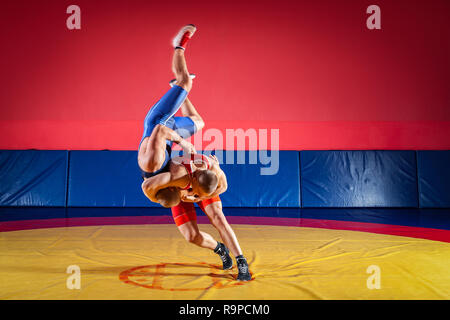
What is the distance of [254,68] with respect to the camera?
793 centimetres

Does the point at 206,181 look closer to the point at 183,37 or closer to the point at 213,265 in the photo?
the point at 213,265

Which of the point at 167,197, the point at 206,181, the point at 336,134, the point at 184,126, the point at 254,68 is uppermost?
the point at 254,68

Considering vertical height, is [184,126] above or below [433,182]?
above

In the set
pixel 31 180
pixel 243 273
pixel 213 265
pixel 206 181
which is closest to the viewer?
pixel 206 181

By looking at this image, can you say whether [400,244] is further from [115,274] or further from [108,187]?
[108,187]

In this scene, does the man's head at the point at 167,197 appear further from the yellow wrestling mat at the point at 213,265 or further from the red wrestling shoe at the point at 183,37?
the red wrestling shoe at the point at 183,37

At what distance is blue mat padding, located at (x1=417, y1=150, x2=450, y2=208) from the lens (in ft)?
24.2

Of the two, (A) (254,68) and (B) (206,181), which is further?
(A) (254,68)

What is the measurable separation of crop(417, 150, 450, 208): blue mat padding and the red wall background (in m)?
0.63

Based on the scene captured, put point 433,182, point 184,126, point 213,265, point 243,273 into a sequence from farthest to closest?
point 433,182 < point 184,126 < point 213,265 < point 243,273

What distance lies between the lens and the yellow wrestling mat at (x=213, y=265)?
7.64 ft

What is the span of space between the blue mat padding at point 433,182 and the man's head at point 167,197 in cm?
640

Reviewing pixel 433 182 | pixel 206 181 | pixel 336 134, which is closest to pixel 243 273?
pixel 206 181

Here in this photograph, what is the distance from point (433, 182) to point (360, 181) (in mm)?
1456
